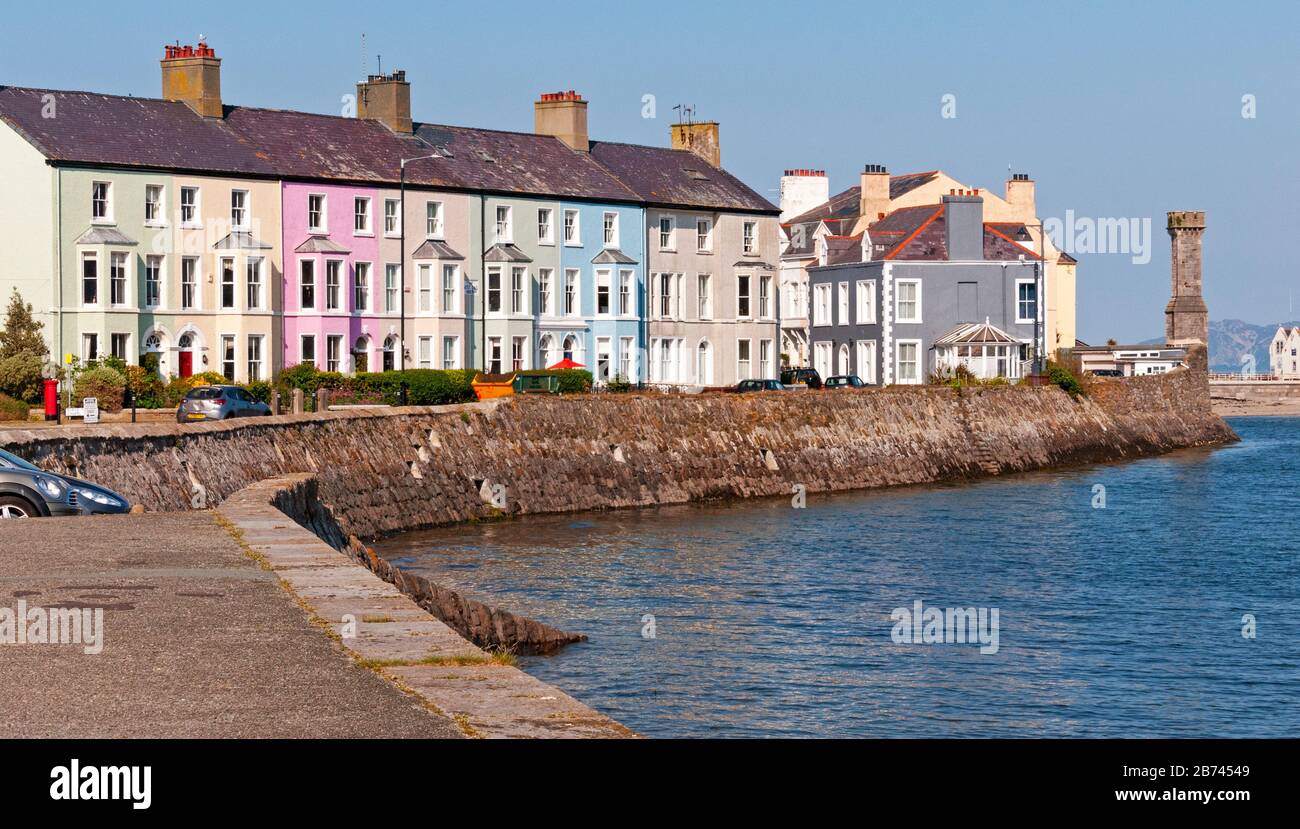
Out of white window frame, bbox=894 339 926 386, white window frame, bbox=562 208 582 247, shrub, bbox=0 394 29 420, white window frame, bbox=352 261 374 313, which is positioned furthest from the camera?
white window frame, bbox=894 339 926 386

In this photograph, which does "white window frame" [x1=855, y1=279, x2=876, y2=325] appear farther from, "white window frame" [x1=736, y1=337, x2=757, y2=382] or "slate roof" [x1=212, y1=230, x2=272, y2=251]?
"slate roof" [x1=212, y1=230, x2=272, y2=251]

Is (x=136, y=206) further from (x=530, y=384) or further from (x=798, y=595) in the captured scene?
(x=798, y=595)

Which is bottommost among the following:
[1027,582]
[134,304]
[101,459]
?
[1027,582]

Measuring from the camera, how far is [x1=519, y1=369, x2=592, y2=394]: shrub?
64375mm

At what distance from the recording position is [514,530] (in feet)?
159

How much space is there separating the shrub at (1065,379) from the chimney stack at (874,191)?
21.5 meters

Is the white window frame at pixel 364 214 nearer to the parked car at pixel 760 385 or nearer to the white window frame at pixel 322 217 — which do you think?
the white window frame at pixel 322 217

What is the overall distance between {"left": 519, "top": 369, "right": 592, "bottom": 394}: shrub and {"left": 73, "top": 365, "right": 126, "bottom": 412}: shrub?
1472cm

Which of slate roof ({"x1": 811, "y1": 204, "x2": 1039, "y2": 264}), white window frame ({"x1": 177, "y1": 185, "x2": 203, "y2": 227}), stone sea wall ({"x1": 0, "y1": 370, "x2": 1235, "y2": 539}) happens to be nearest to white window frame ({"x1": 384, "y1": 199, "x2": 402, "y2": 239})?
white window frame ({"x1": 177, "y1": 185, "x2": 203, "y2": 227})

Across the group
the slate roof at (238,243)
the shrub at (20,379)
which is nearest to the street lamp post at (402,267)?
the slate roof at (238,243)

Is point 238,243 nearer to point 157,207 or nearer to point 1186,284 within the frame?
point 157,207

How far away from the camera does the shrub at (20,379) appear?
183 feet
